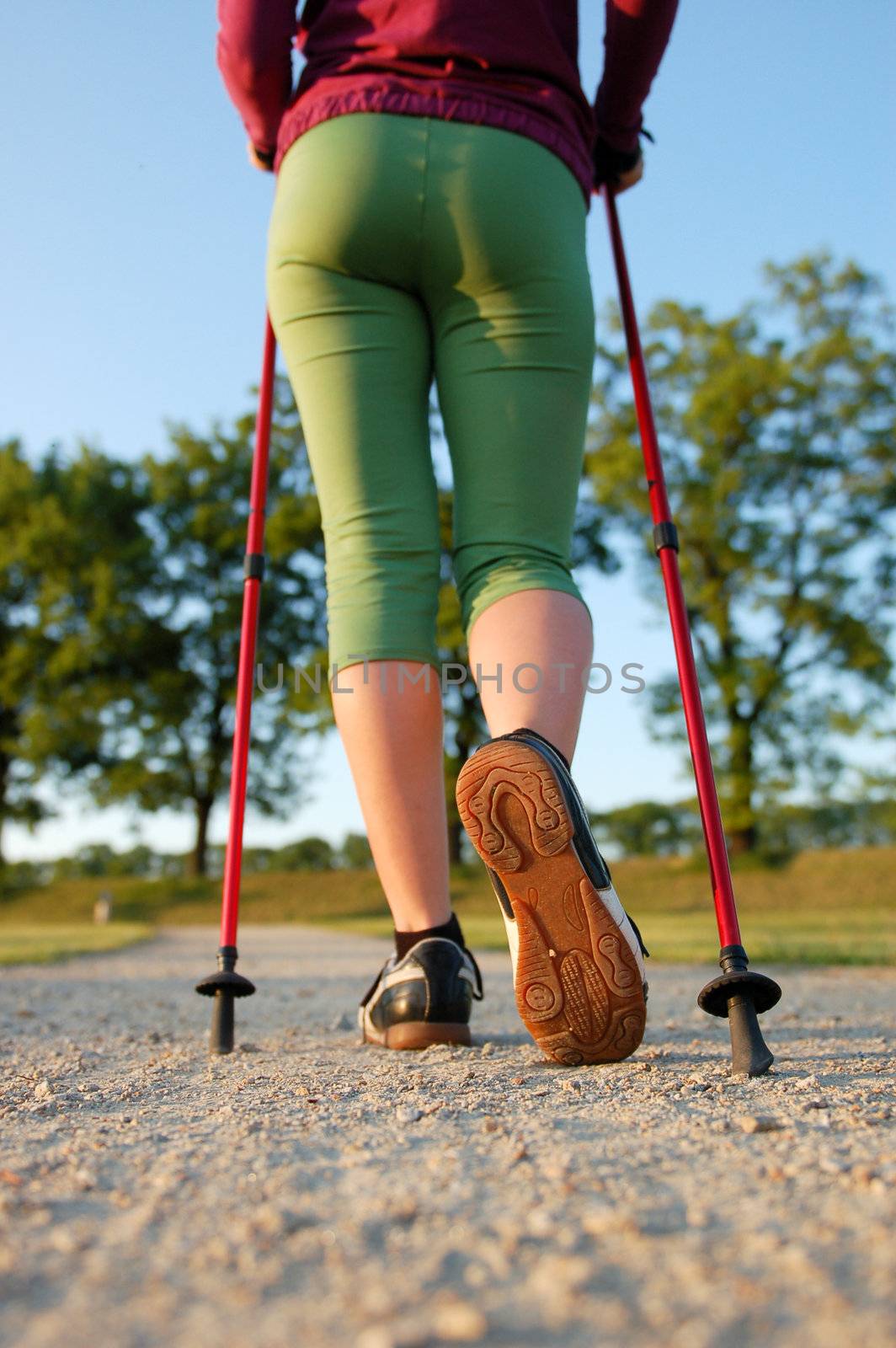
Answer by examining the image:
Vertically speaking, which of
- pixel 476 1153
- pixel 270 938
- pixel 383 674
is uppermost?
pixel 383 674

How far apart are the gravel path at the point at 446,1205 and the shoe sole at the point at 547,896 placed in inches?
3.8

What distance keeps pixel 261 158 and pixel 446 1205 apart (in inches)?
84.0

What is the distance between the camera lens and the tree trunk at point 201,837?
25.0 meters

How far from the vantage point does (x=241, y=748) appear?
2.17 metres

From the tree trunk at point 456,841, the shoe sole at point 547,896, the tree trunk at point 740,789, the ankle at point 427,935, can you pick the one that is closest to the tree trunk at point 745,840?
the tree trunk at point 740,789

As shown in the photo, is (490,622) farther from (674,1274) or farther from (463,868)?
(463,868)

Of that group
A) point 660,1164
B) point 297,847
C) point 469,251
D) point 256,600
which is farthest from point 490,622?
point 297,847

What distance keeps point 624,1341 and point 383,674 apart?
4.14ft

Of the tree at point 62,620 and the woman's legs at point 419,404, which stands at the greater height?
the tree at point 62,620

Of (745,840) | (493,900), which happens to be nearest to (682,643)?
(493,900)

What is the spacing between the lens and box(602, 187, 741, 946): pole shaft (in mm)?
1644

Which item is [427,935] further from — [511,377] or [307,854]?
[307,854]

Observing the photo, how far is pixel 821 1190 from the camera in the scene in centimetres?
83

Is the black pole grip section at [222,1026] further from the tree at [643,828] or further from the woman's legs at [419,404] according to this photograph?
the tree at [643,828]
